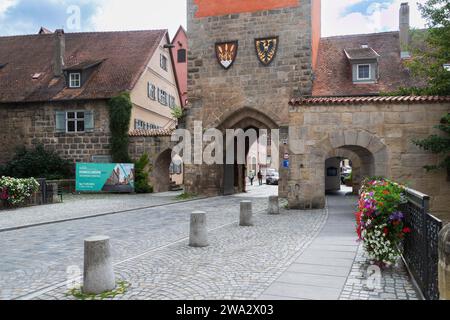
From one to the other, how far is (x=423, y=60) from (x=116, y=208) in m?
14.2

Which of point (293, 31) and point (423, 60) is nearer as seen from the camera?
point (423, 60)

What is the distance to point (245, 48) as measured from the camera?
2184 cm

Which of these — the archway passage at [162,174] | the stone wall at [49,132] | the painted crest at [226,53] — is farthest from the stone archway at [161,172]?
the painted crest at [226,53]

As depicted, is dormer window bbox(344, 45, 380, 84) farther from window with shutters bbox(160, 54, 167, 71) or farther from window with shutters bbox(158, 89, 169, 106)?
window with shutters bbox(158, 89, 169, 106)

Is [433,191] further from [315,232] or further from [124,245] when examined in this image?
[124,245]

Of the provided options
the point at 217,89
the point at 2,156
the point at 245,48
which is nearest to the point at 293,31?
the point at 245,48

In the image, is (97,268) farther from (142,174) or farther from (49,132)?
(49,132)

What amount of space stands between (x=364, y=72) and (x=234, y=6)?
8.07 m

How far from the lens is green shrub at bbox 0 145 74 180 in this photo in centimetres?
2506

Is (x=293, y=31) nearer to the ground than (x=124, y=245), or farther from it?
farther from it

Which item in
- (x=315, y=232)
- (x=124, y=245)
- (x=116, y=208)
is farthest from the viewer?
(x=116, y=208)

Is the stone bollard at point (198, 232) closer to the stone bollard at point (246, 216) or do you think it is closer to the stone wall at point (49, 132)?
the stone bollard at point (246, 216)

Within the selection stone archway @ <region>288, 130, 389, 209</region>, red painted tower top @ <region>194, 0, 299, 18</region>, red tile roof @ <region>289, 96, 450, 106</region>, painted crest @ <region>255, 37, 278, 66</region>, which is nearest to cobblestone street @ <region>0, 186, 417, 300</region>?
stone archway @ <region>288, 130, 389, 209</region>

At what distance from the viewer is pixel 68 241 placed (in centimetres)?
891
